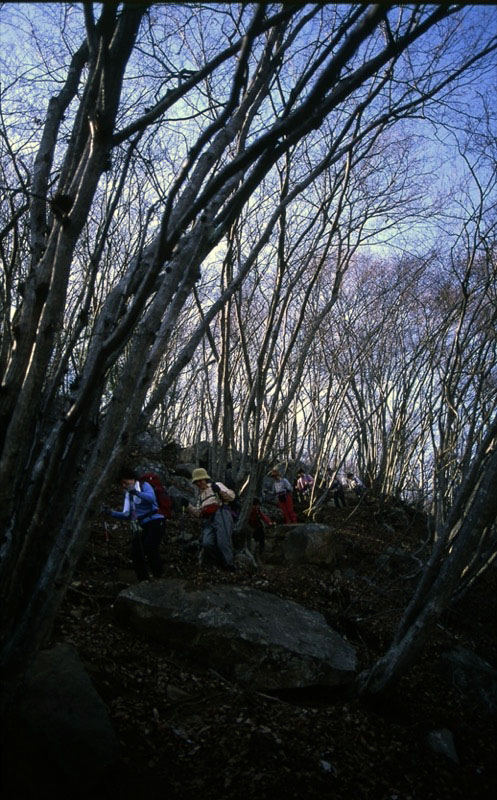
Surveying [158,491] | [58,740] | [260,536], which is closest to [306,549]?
[260,536]

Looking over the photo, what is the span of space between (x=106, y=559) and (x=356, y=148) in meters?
6.15

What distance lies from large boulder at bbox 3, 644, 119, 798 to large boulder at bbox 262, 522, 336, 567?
4.96m

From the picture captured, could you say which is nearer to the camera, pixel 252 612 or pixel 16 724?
pixel 16 724

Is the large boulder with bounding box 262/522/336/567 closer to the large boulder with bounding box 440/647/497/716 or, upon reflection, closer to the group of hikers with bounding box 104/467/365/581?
the group of hikers with bounding box 104/467/365/581

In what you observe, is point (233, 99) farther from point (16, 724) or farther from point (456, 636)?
point (456, 636)

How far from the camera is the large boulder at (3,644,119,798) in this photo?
2215 mm

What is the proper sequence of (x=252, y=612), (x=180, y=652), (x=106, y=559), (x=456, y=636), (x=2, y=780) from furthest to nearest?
(x=456, y=636), (x=106, y=559), (x=252, y=612), (x=180, y=652), (x=2, y=780)

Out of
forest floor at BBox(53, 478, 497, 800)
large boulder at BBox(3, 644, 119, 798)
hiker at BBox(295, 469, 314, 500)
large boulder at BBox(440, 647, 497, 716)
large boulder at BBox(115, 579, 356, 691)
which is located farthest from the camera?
hiker at BBox(295, 469, 314, 500)

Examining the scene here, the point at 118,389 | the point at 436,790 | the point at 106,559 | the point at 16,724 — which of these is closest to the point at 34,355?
the point at 118,389

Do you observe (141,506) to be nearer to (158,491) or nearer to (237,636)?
(158,491)

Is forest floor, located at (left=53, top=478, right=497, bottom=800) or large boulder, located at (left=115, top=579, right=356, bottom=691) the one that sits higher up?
large boulder, located at (left=115, top=579, right=356, bottom=691)

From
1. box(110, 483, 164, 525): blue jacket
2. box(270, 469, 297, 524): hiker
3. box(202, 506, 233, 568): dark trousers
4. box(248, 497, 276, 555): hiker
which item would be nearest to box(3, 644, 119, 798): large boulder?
box(110, 483, 164, 525): blue jacket

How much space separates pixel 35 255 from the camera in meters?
2.67

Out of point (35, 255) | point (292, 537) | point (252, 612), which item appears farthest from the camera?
point (292, 537)
